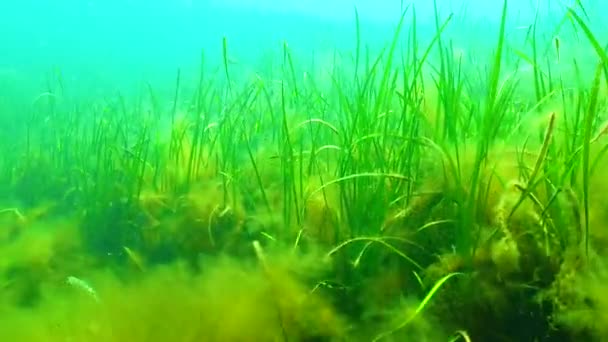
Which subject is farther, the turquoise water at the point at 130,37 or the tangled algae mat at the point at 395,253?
the turquoise water at the point at 130,37

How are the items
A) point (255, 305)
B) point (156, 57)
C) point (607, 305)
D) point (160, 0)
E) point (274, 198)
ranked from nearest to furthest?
1. point (607, 305)
2. point (255, 305)
3. point (274, 198)
4. point (156, 57)
5. point (160, 0)

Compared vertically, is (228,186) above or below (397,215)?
below

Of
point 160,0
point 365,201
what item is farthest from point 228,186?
point 160,0

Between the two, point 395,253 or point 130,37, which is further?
point 130,37

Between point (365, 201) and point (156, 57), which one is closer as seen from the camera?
point (365, 201)

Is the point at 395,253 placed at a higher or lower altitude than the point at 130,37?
higher

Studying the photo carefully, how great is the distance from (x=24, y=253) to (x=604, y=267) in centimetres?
268

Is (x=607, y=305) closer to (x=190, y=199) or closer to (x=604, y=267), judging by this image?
(x=604, y=267)

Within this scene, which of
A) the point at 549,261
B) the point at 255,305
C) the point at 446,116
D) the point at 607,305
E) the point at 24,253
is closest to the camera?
the point at 607,305

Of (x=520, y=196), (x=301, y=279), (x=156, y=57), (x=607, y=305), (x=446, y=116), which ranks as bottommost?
(x=156, y=57)

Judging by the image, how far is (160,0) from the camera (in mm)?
63281

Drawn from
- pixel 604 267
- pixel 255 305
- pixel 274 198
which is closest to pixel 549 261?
pixel 604 267

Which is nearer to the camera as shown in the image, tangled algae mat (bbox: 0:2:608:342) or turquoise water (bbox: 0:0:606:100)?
tangled algae mat (bbox: 0:2:608:342)

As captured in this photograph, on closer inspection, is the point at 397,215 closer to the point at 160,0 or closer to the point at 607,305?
the point at 607,305
